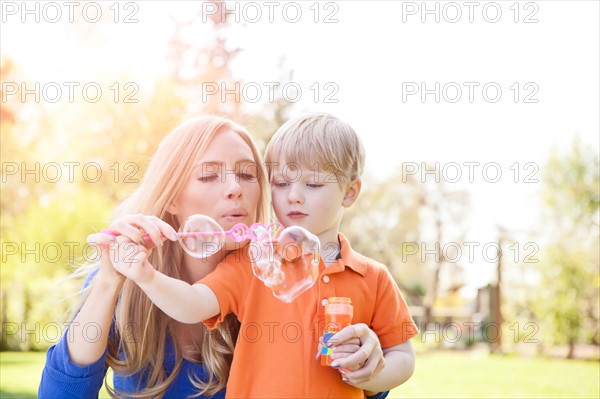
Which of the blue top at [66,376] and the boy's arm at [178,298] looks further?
the blue top at [66,376]

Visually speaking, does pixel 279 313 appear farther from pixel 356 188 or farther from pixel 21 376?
pixel 21 376

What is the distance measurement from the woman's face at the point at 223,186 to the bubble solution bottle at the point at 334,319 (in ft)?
1.57

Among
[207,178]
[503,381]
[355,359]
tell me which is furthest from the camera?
[503,381]

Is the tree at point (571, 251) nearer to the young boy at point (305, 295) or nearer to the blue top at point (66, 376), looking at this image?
the young boy at point (305, 295)

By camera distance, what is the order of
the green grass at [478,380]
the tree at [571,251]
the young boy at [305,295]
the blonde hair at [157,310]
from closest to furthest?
1. the young boy at [305,295]
2. the blonde hair at [157,310]
3. the green grass at [478,380]
4. the tree at [571,251]

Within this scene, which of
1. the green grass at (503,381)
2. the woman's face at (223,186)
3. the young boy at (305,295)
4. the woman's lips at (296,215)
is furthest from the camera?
the green grass at (503,381)

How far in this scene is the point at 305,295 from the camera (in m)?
2.17

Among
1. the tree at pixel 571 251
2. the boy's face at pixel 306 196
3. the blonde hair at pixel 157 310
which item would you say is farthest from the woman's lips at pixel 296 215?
the tree at pixel 571 251

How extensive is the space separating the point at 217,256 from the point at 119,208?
581 millimetres

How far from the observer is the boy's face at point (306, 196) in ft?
6.95

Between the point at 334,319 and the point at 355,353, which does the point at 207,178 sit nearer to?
the point at 334,319

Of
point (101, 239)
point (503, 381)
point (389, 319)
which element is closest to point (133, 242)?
point (101, 239)

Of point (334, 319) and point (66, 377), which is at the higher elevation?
point (334, 319)

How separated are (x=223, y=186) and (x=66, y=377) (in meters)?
0.77
